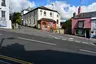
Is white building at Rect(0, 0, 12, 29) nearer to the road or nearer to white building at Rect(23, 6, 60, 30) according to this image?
the road

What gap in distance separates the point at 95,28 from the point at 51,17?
1969cm

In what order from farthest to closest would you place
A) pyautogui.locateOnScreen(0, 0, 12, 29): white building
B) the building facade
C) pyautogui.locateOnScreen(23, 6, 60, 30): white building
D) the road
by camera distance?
pyautogui.locateOnScreen(23, 6, 60, 30): white building < the building facade < pyautogui.locateOnScreen(0, 0, 12, 29): white building < the road

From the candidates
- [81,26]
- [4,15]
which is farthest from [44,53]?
[81,26]

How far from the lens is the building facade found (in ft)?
157

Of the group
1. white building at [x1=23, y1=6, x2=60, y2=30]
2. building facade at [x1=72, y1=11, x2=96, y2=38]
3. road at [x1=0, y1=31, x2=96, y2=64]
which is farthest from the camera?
white building at [x1=23, y1=6, x2=60, y2=30]

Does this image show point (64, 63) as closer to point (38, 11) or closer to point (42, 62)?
point (42, 62)

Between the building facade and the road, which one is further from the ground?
the building facade

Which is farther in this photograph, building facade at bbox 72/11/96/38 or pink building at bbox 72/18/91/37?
pink building at bbox 72/18/91/37

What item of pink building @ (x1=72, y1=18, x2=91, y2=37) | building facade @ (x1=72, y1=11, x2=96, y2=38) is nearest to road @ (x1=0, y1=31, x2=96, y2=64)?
building facade @ (x1=72, y1=11, x2=96, y2=38)

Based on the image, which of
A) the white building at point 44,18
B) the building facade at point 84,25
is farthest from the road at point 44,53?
the white building at point 44,18

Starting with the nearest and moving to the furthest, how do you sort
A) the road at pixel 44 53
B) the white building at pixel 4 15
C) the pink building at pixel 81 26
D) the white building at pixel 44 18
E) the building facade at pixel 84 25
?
the road at pixel 44 53 → the white building at pixel 4 15 → the building facade at pixel 84 25 → the pink building at pixel 81 26 → the white building at pixel 44 18

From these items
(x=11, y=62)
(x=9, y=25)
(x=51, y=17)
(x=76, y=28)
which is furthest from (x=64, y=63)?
(x=51, y=17)

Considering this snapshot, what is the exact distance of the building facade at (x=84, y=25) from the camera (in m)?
47.9

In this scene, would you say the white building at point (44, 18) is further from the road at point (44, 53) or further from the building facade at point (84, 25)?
the road at point (44, 53)
